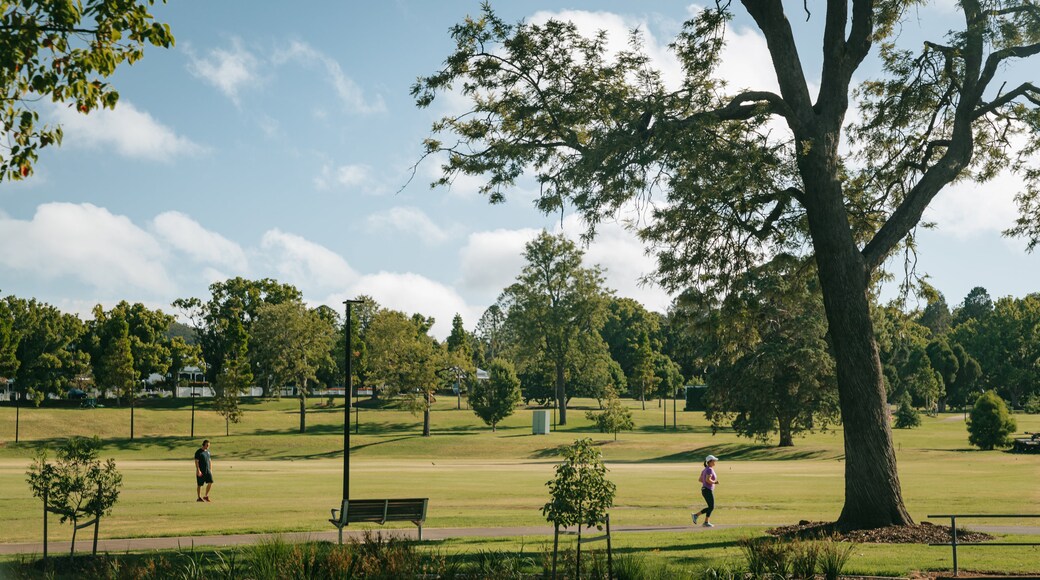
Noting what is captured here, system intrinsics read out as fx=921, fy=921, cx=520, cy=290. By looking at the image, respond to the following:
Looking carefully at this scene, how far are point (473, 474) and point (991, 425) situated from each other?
36.8 m

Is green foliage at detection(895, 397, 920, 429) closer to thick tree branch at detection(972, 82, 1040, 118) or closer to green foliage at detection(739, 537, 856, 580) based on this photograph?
thick tree branch at detection(972, 82, 1040, 118)

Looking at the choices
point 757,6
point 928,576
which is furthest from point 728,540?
point 757,6

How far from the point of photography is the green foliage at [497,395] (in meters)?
81.7

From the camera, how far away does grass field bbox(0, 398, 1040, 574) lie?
23141 millimetres

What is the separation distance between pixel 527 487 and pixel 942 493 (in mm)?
15147

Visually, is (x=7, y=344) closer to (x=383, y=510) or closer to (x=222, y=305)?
(x=222, y=305)

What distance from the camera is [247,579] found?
11664 millimetres

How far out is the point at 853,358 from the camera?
19422 millimetres

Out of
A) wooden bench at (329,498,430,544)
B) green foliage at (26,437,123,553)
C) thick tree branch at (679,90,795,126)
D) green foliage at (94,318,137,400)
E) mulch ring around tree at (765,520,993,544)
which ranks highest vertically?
thick tree branch at (679,90,795,126)

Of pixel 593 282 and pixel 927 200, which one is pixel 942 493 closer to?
pixel 927 200

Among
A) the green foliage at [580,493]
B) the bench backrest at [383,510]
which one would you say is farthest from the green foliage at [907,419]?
the green foliage at [580,493]

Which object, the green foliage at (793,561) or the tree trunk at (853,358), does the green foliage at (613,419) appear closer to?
the tree trunk at (853,358)

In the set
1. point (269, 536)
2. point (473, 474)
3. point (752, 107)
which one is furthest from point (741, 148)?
point (473, 474)

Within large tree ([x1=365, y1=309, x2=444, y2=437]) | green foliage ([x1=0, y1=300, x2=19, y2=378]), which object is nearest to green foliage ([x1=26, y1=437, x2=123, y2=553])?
large tree ([x1=365, y1=309, x2=444, y2=437])
